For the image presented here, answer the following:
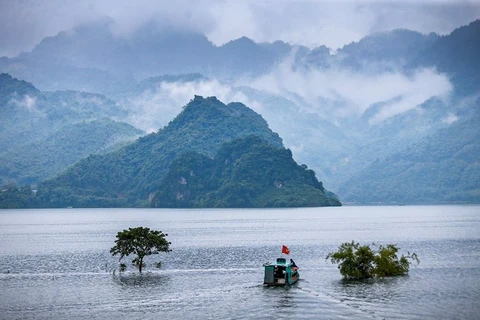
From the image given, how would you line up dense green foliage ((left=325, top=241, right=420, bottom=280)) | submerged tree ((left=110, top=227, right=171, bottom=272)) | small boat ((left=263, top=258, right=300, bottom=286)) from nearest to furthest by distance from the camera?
small boat ((left=263, top=258, right=300, bottom=286))
dense green foliage ((left=325, top=241, right=420, bottom=280))
submerged tree ((left=110, top=227, right=171, bottom=272))

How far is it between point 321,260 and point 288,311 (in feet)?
128

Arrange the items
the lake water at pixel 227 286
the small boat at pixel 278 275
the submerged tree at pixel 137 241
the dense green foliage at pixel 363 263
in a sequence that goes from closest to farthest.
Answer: the lake water at pixel 227 286 → the small boat at pixel 278 275 → the dense green foliage at pixel 363 263 → the submerged tree at pixel 137 241

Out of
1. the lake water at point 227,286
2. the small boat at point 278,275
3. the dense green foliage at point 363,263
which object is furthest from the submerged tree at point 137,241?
the dense green foliage at point 363,263

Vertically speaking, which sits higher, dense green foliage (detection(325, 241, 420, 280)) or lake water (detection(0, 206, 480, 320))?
dense green foliage (detection(325, 241, 420, 280))

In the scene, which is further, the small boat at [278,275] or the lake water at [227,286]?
the small boat at [278,275]

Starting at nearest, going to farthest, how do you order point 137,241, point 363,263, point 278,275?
1. point 278,275
2. point 363,263
3. point 137,241

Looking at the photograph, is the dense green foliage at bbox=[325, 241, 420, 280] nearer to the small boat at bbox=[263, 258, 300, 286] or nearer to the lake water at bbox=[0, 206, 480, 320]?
the lake water at bbox=[0, 206, 480, 320]

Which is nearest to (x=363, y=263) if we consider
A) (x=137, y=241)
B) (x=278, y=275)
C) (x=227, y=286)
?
(x=278, y=275)

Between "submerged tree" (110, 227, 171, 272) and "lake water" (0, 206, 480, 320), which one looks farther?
"submerged tree" (110, 227, 171, 272)

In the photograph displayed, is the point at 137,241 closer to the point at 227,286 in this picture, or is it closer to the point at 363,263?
the point at 227,286

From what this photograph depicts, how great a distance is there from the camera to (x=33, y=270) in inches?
3846

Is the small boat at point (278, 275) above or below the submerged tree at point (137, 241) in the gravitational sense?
below

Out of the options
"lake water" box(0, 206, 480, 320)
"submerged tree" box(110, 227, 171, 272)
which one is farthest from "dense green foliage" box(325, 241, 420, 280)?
"submerged tree" box(110, 227, 171, 272)

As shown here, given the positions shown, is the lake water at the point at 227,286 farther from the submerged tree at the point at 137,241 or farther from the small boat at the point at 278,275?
the submerged tree at the point at 137,241
